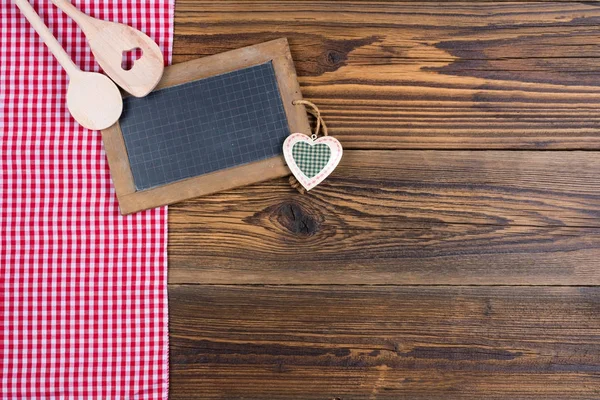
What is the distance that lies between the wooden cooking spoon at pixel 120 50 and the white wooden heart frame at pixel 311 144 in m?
0.26

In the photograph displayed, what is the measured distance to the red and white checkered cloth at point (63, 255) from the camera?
978 mm

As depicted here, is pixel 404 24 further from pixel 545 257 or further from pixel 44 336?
pixel 44 336

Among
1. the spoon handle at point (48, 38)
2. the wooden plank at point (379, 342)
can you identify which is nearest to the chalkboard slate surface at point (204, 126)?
the spoon handle at point (48, 38)

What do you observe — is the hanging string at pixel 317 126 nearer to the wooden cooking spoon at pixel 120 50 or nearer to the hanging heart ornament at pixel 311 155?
the hanging heart ornament at pixel 311 155

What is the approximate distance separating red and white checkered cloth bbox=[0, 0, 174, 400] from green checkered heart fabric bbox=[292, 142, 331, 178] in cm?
28

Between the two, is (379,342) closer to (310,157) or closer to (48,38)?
(310,157)

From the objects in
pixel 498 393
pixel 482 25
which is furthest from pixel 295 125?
pixel 498 393

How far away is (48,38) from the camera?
36.8 inches

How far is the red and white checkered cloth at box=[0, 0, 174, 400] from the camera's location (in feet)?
3.21

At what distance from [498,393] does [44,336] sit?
837mm

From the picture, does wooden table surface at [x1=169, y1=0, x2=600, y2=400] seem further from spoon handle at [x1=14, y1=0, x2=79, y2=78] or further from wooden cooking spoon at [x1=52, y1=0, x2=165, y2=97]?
spoon handle at [x1=14, y1=0, x2=79, y2=78]

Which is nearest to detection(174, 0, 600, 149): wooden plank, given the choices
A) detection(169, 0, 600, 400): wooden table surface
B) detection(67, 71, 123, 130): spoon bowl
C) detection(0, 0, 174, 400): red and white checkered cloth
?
detection(169, 0, 600, 400): wooden table surface

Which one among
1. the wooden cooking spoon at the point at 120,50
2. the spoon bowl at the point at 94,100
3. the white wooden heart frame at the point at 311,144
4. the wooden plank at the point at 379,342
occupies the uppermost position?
the wooden cooking spoon at the point at 120,50

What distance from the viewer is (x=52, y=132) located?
0.98 m
